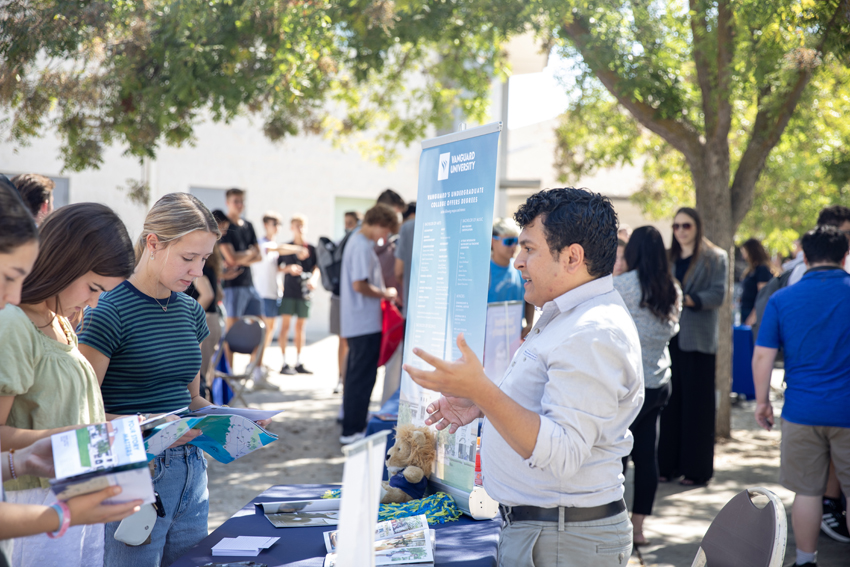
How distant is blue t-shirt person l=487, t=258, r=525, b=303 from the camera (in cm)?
477

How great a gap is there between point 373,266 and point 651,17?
319 cm

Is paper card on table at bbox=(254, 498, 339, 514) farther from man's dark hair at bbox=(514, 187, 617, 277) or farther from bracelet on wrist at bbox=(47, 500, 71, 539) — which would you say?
man's dark hair at bbox=(514, 187, 617, 277)

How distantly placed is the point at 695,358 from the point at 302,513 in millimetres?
3726

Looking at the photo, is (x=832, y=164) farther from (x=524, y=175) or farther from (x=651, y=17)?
(x=524, y=175)

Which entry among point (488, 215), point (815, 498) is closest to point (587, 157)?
point (815, 498)

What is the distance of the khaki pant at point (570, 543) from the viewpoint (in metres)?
1.80

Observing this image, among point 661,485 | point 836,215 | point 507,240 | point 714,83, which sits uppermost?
point 714,83

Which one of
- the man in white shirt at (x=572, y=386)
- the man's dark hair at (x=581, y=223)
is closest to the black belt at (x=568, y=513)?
the man in white shirt at (x=572, y=386)

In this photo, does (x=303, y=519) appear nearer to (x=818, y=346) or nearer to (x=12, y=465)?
(x=12, y=465)

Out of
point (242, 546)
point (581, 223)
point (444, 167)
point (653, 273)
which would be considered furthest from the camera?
point (653, 273)

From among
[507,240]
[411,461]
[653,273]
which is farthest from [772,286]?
[411,461]

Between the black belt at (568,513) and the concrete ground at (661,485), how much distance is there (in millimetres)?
2324

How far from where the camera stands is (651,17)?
5785 millimetres

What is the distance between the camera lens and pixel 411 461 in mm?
2895
